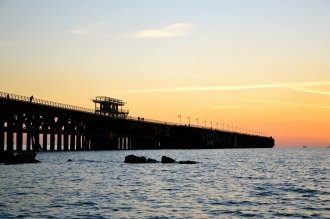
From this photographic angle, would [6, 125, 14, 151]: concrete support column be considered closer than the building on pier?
Yes

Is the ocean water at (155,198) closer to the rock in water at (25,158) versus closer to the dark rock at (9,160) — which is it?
the dark rock at (9,160)

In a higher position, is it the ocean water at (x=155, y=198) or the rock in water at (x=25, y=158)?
the rock in water at (x=25, y=158)

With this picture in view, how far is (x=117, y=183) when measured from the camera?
44469mm

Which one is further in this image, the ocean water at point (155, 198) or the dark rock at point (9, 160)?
the dark rock at point (9, 160)

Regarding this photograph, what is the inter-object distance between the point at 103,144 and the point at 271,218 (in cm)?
13543

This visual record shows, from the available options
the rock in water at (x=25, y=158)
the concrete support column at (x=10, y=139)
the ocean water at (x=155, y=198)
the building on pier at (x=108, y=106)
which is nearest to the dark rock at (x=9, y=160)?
the rock in water at (x=25, y=158)

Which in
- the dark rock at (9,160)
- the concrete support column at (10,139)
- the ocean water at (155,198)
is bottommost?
the ocean water at (155,198)

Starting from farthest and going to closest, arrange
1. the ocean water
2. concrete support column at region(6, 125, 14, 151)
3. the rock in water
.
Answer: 1. concrete support column at region(6, 125, 14, 151)
2. the rock in water
3. the ocean water

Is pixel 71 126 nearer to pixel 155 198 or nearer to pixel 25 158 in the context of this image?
pixel 25 158

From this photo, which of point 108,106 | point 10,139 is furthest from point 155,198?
point 108,106

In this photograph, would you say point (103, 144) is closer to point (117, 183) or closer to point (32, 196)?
point (117, 183)

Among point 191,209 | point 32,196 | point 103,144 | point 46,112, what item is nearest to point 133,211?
point 191,209

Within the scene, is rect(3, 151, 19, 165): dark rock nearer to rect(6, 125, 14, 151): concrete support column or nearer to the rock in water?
the rock in water

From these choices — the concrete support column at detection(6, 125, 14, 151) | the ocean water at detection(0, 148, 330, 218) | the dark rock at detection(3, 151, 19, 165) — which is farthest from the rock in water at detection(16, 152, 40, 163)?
the concrete support column at detection(6, 125, 14, 151)
